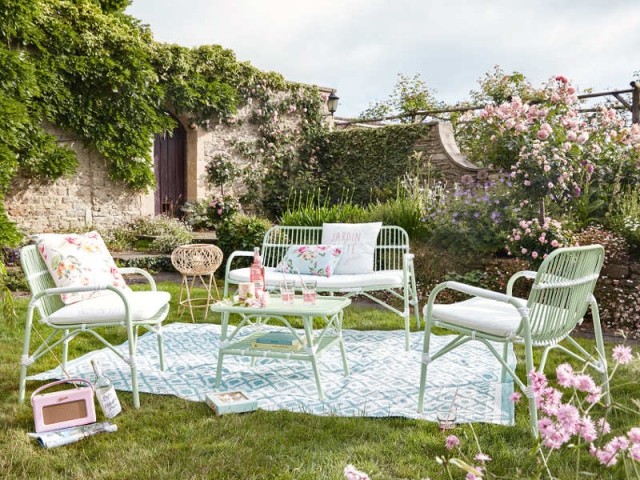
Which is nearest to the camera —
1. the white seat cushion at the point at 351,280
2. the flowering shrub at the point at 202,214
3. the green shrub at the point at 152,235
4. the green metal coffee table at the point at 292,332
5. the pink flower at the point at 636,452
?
the pink flower at the point at 636,452

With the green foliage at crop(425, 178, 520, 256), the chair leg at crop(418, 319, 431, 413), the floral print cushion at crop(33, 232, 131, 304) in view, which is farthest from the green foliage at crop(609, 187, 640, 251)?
the floral print cushion at crop(33, 232, 131, 304)

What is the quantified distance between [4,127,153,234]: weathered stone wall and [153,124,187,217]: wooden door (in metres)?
0.56

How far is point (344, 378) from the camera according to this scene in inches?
127

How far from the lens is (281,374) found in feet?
10.9

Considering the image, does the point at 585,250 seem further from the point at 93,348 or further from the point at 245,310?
the point at 93,348

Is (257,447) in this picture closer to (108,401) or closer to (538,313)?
(108,401)

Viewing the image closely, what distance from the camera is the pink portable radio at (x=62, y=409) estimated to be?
7.91 ft

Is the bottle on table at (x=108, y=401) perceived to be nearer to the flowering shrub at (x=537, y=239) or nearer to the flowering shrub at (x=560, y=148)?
the flowering shrub at (x=537, y=239)

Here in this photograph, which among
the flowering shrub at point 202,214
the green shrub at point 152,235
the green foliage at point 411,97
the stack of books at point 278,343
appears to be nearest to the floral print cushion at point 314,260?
the stack of books at point 278,343

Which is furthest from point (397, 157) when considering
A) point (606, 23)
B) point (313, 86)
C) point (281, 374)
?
point (281, 374)

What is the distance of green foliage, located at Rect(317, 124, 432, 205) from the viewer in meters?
8.82

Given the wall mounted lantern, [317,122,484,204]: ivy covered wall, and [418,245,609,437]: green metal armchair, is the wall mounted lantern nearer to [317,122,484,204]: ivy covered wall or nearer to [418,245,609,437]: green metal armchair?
[317,122,484,204]: ivy covered wall

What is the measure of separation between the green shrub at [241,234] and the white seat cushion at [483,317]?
164 inches

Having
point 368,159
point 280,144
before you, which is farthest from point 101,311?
point 280,144
